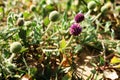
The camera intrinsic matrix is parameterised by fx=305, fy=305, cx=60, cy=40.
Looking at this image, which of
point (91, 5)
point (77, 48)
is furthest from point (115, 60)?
point (91, 5)

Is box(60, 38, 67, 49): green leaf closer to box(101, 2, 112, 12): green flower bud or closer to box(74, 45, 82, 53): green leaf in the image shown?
box(74, 45, 82, 53): green leaf

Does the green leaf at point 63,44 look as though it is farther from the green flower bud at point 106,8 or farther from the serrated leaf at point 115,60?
the green flower bud at point 106,8

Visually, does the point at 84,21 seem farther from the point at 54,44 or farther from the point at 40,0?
the point at 40,0

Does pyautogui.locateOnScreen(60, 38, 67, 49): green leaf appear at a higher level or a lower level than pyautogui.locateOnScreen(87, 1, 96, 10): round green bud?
lower

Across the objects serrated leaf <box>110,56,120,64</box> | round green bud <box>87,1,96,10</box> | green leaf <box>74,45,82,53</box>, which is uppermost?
round green bud <box>87,1,96,10</box>

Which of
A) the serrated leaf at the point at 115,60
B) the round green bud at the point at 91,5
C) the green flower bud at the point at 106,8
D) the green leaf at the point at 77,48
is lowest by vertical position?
the serrated leaf at the point at 115,60

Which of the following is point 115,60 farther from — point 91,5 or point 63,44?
point 91,5

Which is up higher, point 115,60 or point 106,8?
point 106,8

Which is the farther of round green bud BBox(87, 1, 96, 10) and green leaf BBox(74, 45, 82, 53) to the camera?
round green bud BBox(87, 1, 96, 10)

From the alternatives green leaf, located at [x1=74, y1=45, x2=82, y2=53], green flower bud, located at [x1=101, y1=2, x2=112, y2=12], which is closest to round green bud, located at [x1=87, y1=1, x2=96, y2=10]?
green flower bud, located at [x1=101, y1=2, x2=112, y2=12]

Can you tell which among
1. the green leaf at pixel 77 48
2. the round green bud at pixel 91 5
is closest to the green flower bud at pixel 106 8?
the round green bud at pixel 91 5

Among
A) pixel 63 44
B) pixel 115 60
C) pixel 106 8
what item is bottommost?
pixel 115 60
